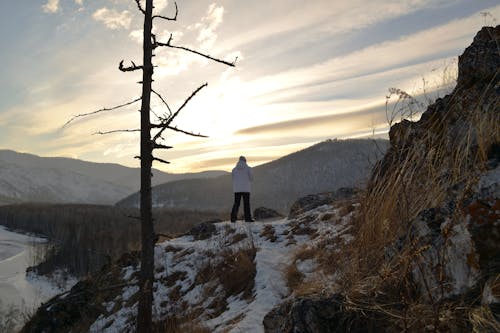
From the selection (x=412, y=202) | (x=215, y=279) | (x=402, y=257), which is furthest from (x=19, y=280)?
(x=402, y=257)

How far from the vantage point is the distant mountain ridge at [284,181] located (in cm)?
14275

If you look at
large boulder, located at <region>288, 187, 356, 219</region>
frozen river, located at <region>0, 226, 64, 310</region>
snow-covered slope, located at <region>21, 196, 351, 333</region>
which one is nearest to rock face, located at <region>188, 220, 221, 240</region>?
snow-covered slope, located at <region>21, 196, 351, 333</region>

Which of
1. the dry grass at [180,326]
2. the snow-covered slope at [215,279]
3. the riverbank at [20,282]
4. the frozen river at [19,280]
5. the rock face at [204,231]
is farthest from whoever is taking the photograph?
the frozen river at [19,280]

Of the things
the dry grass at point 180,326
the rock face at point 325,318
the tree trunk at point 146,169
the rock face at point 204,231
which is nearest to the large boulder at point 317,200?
the rock face at point 204,231

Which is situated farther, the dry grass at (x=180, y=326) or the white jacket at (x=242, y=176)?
the white jacket at (x=242, y=176)

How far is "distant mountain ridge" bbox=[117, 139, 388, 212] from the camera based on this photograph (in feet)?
468

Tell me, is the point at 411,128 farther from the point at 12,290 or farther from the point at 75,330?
the point at 12,290

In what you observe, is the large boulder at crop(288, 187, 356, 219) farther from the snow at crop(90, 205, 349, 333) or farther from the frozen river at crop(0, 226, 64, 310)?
the frozen river at crop(0, 226, 64, 310)

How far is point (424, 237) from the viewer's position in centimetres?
288

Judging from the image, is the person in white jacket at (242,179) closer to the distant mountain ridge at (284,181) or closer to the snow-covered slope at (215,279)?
the snow-covered slope at (215,279)

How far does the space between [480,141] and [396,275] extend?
1.30 metres

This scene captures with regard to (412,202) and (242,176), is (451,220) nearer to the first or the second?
(412,202)

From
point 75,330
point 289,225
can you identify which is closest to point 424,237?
point 289,225

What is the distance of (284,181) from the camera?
517 ft
